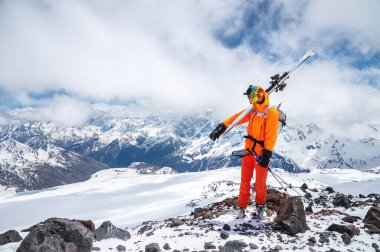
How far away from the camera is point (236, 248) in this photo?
839 centimetres

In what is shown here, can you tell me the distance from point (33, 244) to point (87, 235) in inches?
50.2

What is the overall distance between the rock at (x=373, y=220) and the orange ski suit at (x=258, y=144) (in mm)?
3327

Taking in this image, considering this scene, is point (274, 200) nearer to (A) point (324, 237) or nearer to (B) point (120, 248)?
(A) point (324, 237)

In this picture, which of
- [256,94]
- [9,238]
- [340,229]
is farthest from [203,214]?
[9,238]

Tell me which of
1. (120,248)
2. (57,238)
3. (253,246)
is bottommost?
(120,248)

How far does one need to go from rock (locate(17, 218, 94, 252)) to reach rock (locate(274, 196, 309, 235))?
5.66 m

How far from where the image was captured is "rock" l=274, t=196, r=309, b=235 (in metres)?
9.59

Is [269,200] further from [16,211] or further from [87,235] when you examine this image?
[16,211]

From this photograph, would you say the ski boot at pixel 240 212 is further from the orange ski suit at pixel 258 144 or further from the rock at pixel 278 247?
the rock at pixel 278 247

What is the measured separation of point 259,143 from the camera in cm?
1071

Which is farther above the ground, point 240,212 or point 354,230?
point 240,212

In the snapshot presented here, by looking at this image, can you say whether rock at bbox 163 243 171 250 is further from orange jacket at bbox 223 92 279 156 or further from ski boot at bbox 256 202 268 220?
orange jacket at bbox 223 92 279 156

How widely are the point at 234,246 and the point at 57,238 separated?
4.48 metres

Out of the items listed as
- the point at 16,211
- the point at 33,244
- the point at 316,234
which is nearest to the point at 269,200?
the point at 316,234
